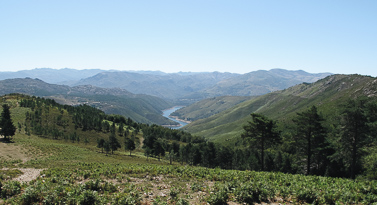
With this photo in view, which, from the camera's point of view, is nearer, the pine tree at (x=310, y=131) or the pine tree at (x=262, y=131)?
the pine tree at (x=310, y=131)

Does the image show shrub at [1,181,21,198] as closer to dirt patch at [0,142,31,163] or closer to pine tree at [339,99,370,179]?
dirt patch at [0,142,31,163]

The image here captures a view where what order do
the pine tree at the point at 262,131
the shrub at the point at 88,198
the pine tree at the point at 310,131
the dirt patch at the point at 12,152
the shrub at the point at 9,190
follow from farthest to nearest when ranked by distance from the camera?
the dirt patch at the point at 12,152, the pine tree at the point at 262,131, the pine tree at the point at 310,131, the shrub at the point at 9,190, the shrub at the point at 88,198

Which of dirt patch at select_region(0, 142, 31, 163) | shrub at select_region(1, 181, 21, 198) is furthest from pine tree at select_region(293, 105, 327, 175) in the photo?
dirt patch at select_region(0, 142, 31, 163)

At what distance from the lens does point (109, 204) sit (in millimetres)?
15273

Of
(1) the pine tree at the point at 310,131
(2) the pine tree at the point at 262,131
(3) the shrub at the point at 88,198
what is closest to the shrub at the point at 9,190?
(3) the shrub at the point at 88,198

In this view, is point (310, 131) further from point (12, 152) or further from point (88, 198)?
point (12, 152)

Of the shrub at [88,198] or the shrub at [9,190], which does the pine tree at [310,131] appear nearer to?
the shrub at [88,198]

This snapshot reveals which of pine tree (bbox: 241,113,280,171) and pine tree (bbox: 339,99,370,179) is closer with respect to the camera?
pine tree (bbox: 339,99,370,179)

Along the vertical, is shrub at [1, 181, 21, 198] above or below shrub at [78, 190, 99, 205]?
below

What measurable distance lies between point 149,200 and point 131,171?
1271 centimetres

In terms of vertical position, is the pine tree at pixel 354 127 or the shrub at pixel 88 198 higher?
the pine tree at pixel 354 127

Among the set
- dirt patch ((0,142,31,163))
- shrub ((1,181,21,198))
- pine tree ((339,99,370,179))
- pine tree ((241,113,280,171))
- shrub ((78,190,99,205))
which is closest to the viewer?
shrub ((78,190,99,205))

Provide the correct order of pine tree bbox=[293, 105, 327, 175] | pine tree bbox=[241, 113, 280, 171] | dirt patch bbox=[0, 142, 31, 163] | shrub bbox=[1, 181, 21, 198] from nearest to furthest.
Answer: shrub bbox=[1, 181, 21, 198]
pine tree bbox=[293, 105, 327, 175]
pine tree bbox=[241, 113, 280, 171]
dirt patch bbox=[0, 142, 31, 163]

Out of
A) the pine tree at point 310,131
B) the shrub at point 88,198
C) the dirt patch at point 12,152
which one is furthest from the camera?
the dirt patch at point 12,152
